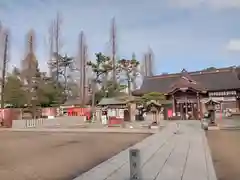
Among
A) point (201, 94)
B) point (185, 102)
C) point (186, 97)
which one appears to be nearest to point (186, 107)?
point (185, 102)

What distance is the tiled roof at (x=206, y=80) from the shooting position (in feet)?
125

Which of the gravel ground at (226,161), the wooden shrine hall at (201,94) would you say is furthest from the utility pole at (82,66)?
the gravel ground at (226,161)

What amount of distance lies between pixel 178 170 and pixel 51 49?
38206 mm

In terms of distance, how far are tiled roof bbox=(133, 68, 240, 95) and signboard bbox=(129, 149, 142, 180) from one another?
34.2 meters

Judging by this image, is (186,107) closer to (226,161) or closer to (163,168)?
(226,161)

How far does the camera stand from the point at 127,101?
36.9 meters

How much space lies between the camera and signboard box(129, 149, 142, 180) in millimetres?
5164

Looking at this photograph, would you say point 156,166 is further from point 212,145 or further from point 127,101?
point 127,101

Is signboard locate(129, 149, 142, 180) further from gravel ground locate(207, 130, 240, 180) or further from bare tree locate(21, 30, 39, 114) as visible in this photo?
bare tree locate(21, 30, 39, 114)

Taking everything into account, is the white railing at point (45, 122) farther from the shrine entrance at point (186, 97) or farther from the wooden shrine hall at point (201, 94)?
the wooden shrine hall at point (201, 94)

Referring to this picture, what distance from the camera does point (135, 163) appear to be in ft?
17.2

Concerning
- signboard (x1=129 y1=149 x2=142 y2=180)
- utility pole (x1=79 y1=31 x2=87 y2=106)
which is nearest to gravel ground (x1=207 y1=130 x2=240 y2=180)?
signboard (x1=129 y1=149 x2=142 y2=180)

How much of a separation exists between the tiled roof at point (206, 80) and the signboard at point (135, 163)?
34239mm

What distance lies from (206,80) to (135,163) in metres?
37.7
